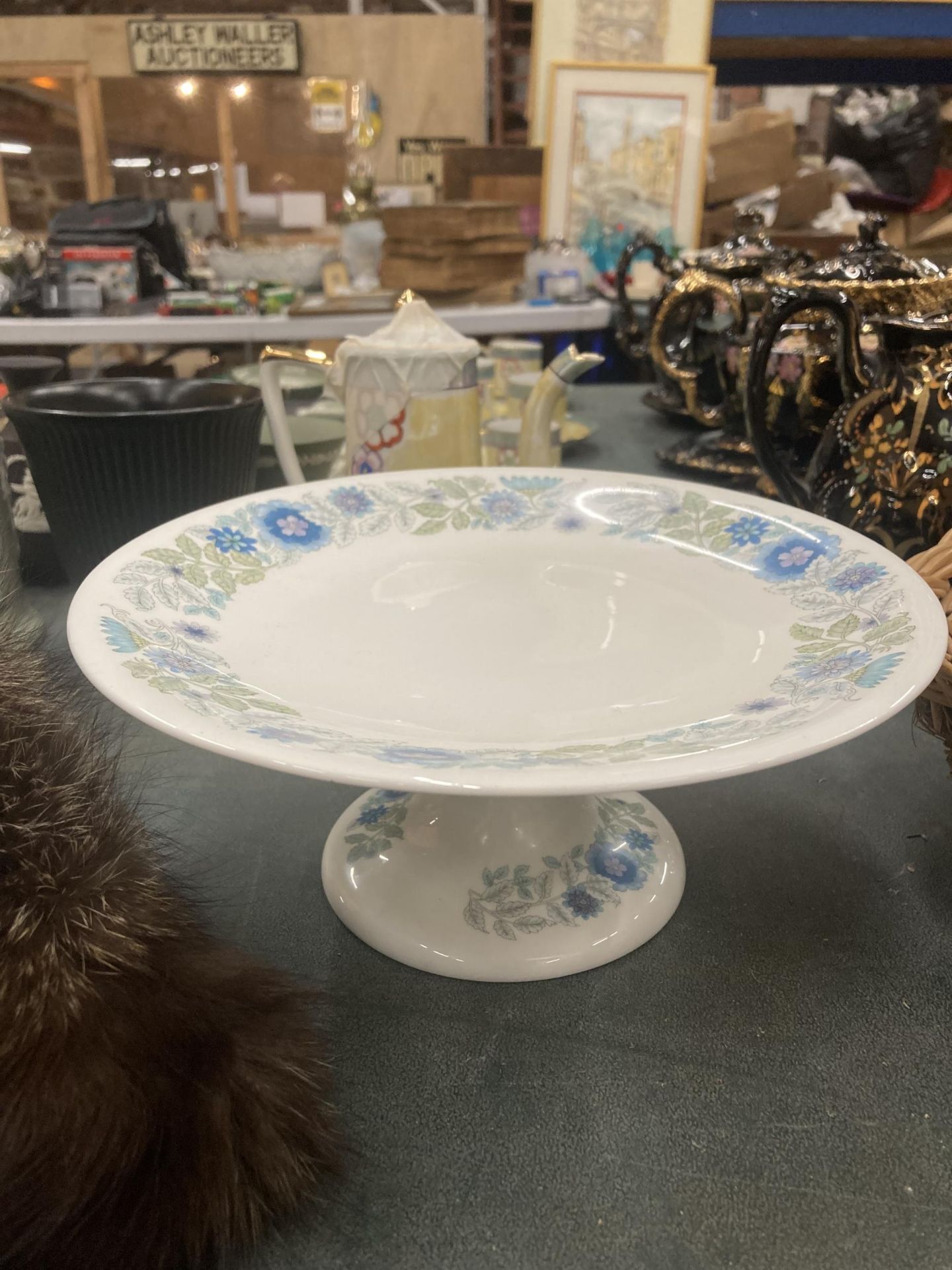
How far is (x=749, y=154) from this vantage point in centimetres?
170

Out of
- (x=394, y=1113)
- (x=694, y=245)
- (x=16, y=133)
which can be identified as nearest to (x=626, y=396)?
(x=694, y=245)

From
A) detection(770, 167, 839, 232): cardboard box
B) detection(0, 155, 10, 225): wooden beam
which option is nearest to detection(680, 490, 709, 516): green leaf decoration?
detection(770, 167, 839, 232): cardboard box

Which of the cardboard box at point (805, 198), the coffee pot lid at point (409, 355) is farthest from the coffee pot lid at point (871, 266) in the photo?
the cardboard box at point (805, 198)

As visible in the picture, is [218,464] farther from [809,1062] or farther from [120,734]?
[809,1062]

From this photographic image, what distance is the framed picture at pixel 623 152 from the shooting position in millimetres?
1622

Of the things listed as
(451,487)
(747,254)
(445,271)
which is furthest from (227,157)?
(451,487)

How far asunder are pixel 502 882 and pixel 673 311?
28.1 inches

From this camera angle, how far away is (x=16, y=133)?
6.97 feet

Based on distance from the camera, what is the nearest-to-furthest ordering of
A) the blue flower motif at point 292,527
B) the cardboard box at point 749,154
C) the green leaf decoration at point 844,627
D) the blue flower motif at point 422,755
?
1. the blue flower motif at point 422,755
2. the green leaf decoration at point 844,627
3. the blue flower motif at point 292,527
4. the cardboard box at point 749,154

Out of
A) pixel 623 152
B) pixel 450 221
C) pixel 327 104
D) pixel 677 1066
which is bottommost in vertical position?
pixel 677 1066

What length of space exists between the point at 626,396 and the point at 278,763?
1.24 meters

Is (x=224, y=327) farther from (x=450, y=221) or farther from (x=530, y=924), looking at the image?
(x=530, y=924)

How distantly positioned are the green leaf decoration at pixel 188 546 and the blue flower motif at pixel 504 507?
0.55ft

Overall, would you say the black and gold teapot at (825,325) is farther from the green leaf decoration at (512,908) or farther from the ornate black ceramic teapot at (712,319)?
the green leaf decoration at (512,908)
